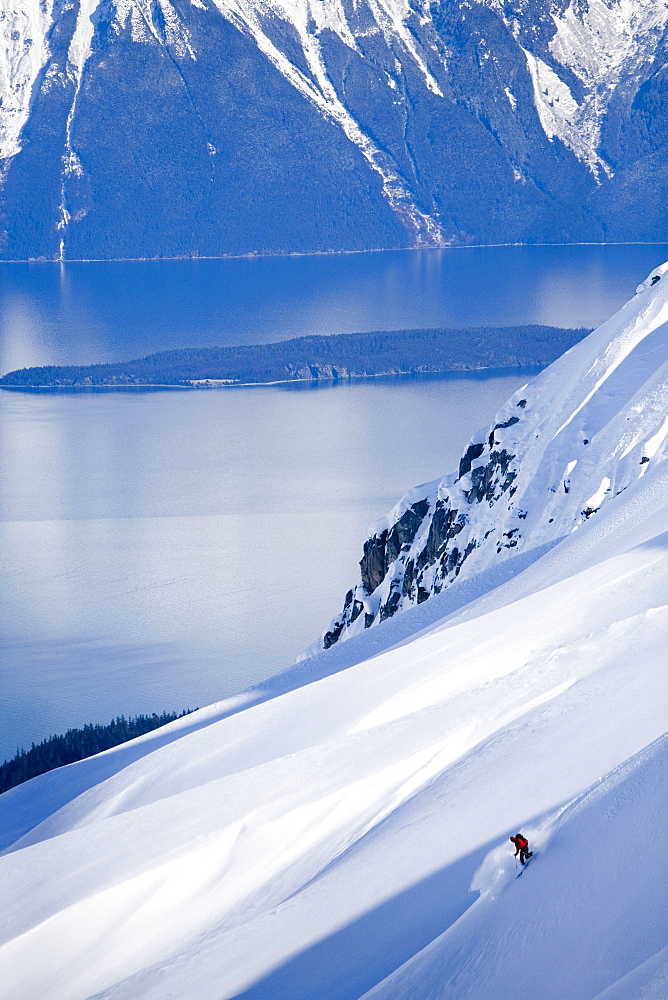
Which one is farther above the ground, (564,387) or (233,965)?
(564,387)

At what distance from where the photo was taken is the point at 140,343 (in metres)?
111

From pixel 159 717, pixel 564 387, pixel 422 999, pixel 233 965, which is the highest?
pixel 564 387

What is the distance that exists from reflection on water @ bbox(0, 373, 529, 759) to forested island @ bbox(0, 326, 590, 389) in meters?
8.06

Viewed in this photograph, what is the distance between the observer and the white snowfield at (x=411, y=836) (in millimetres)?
7207

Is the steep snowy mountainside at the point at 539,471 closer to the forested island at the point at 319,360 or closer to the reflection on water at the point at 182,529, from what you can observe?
the reflection on water at the point at 182,529

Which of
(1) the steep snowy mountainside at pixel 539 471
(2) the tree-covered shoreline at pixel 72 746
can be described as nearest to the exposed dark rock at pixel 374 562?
(1) the steep snowy mountainside at pixel 539 471

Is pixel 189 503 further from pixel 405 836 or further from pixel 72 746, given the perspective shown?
pixel 405 836

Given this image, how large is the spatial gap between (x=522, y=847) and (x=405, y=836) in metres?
1.70

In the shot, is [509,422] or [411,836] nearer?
[411,836]

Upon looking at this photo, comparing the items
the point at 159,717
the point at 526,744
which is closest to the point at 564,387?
the point at 159,717

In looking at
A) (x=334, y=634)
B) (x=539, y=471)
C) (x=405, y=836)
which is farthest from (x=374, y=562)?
(x=405, y=836)

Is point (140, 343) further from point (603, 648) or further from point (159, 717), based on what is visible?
point (603, 648)

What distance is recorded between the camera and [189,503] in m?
54.4

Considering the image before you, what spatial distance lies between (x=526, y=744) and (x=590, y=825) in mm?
2048
